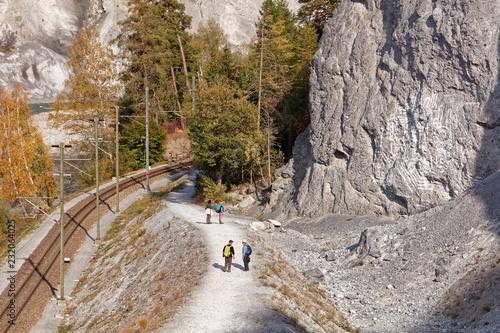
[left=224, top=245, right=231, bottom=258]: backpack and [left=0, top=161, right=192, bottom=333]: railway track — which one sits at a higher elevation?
[left=224, top=245, right=231, bottom=258]: backpack

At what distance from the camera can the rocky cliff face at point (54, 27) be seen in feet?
375

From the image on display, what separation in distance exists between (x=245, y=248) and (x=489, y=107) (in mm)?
16471

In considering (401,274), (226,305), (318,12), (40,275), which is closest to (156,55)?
(318,12)

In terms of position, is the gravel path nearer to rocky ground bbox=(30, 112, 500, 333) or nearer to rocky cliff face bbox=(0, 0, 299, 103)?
rocky ground bbox=(30, 112, 500, 333)

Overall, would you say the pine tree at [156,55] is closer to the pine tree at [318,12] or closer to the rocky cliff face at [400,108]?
the pine tree at [318,12]

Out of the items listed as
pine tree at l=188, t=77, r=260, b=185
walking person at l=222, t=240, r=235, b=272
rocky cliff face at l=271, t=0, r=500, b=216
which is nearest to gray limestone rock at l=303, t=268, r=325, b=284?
walking person at l=222, t=240, r=235, b=272

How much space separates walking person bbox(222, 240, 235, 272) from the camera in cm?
2162

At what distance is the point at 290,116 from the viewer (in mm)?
44094

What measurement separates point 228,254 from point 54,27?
12157 centimetres

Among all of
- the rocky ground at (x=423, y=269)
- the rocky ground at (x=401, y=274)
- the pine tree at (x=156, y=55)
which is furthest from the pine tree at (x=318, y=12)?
the rocky ground at (x=423, y=269)

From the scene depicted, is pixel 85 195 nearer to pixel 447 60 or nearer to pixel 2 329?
pixel 2 329

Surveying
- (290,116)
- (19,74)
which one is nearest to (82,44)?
(290,116)

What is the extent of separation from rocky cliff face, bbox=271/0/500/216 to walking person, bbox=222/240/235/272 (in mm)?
12700

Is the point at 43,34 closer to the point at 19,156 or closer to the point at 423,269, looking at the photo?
the point at 19,156
